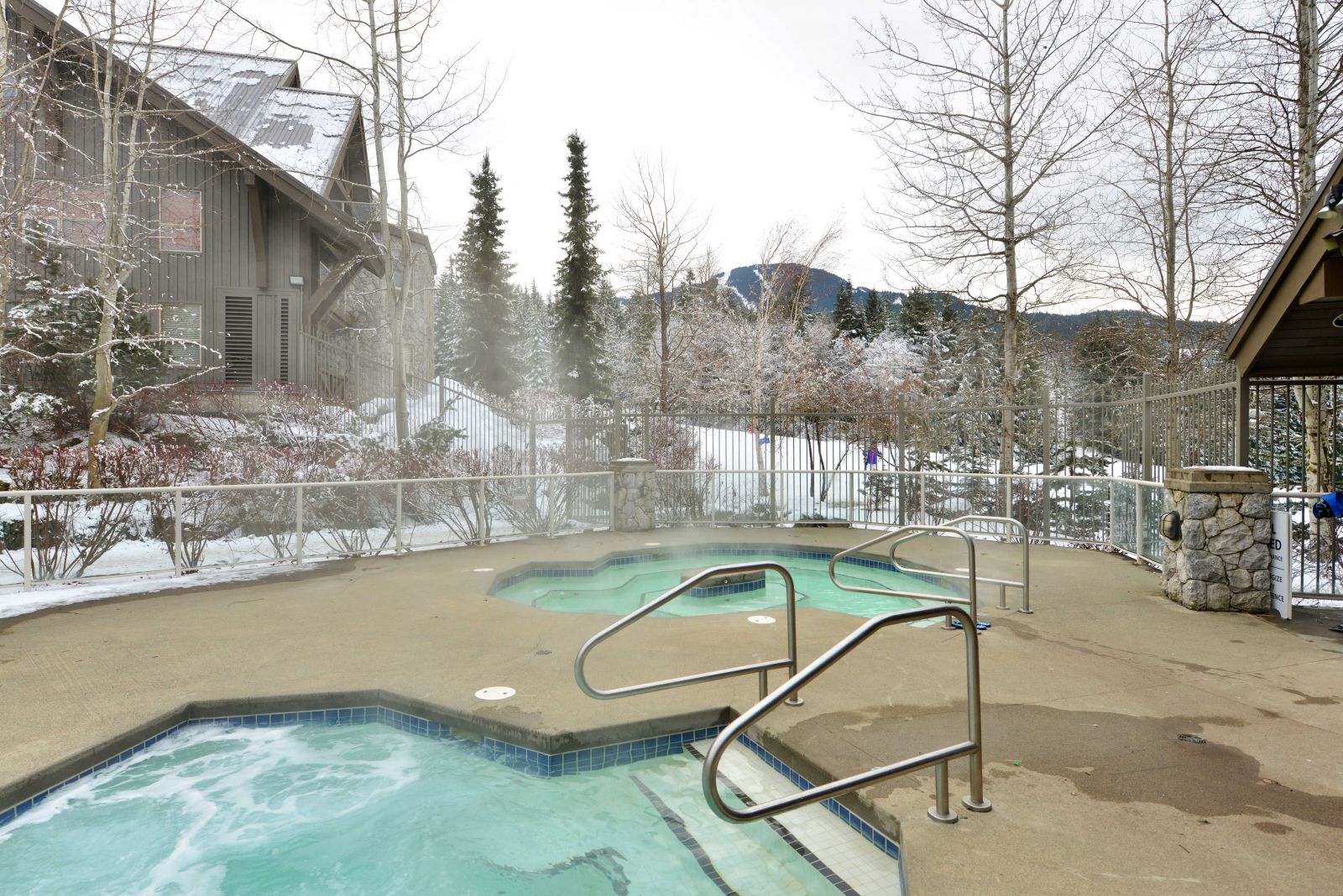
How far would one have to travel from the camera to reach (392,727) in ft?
13.3

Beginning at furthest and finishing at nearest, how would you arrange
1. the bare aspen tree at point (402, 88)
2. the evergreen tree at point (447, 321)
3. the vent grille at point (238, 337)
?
the evergreen tree at point (447, 321) < the vent grille at point (238, 337) < the bare aspen tree at point (402, 88)

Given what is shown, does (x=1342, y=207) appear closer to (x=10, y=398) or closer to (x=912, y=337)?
(x=10, y=398)

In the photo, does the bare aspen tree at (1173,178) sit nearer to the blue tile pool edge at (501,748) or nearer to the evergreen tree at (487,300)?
the blue tile pool edge at (501,748)

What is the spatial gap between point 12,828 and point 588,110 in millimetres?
23211

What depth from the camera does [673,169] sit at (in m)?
15.6

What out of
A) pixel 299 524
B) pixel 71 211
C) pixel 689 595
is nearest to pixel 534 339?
pixel 71 211

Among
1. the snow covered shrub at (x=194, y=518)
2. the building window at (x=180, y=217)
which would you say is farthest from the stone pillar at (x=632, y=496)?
the building window at (x=180, y=217)

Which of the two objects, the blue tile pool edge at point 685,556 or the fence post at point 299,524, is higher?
the fence post at point 299,524

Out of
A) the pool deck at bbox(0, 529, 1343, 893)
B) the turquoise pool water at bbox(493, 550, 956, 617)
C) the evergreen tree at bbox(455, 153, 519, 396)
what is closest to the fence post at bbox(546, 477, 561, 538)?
the turquoise pool water at bbox(493, 550, 956, 617)

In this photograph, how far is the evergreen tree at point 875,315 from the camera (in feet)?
151

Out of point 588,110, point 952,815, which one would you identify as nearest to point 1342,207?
point 952,815

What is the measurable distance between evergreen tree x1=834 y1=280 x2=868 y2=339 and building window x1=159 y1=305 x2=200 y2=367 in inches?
1453

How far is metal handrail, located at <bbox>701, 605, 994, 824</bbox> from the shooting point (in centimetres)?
197

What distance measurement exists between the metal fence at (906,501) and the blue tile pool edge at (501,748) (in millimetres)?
6942
